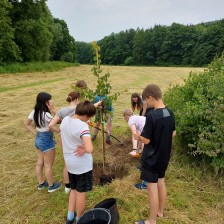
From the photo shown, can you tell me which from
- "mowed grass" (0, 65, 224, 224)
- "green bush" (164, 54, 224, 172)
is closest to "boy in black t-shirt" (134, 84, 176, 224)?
"mowed grass" (0, 65, 224, 224)

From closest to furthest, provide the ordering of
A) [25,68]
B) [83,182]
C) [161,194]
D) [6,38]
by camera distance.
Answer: [83,182], [161,194], [6,38], [25,68]

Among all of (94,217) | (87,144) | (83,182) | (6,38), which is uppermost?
(6,38)

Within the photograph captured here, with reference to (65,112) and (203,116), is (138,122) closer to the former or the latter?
(203,116)

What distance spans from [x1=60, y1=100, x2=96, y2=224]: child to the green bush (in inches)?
69.9

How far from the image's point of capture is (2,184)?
4777 mm

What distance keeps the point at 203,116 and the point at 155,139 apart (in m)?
1.87

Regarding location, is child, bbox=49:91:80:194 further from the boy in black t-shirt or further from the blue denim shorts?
the boy in black t-shirt

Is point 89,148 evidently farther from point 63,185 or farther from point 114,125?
point 114,125

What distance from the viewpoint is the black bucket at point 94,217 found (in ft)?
10.8

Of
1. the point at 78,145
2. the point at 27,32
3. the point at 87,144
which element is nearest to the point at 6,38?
the point at 27,32

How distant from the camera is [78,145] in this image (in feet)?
10.5

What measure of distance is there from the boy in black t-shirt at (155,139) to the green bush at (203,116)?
1101mm

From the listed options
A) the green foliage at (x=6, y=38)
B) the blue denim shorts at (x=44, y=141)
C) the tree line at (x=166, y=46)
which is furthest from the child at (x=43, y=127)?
the tree line at (x=166, y=46)

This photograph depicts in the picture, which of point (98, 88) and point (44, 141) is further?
point (98, 88)
